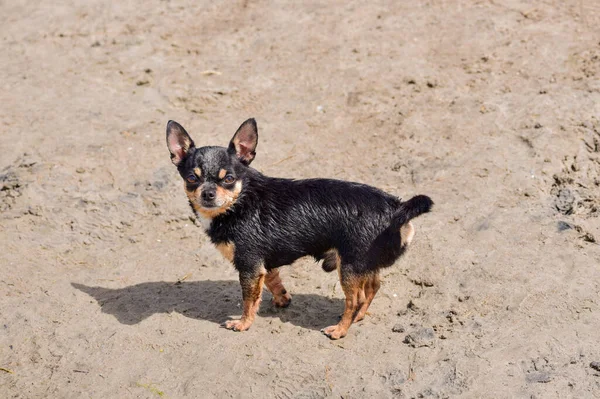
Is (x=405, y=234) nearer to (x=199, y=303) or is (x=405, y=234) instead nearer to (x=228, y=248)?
(x=228, y=248)

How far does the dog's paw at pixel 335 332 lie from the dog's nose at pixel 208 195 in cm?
160

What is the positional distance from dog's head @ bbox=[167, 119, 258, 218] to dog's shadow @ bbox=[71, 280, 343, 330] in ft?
3.69

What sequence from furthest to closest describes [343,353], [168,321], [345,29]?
[345,29]
[168,321]
[343,353]

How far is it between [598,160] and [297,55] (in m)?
4.60

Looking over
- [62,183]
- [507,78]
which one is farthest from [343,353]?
[507,78]

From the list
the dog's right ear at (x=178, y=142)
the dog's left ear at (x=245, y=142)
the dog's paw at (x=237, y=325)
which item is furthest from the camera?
the dog's paw at (x=237, y=325)

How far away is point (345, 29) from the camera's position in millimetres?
10844

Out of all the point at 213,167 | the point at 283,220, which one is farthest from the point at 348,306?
the point at 213,167

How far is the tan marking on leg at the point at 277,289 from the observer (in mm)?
6762

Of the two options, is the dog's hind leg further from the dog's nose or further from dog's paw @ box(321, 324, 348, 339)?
the dog's nose

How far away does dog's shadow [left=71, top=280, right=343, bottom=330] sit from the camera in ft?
22.4

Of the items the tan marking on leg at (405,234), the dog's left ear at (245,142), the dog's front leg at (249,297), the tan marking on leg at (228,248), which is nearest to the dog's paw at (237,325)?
the dog's front leg at (249,297)

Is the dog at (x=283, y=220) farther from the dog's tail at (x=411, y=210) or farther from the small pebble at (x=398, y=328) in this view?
the small pebble at (x=398, y=328)

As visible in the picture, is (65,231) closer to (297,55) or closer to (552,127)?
(297,55)
